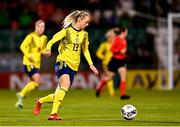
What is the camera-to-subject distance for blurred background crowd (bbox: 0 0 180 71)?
3017 centimetres

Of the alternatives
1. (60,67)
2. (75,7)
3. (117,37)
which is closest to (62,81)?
(60,67)

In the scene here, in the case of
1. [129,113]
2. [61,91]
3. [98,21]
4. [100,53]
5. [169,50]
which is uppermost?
[98,21]

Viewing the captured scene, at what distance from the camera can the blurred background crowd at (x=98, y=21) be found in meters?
30.2

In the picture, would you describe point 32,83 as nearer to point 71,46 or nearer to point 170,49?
point 71,46

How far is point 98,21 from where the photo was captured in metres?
31.7

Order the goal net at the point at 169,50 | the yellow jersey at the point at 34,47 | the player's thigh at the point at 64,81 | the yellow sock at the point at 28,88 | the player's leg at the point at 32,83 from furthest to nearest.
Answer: the goal net at the point at 169,50 < the yellow jersey at the point at 34,47 < the player's leg at the point at 32,83 < the yellow sock at the point at 28,88 < the player's thigh at the point at 64,81

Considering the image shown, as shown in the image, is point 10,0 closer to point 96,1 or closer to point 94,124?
point 96,1

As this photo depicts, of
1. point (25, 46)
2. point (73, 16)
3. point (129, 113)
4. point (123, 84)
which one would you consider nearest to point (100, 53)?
point (123, 84)

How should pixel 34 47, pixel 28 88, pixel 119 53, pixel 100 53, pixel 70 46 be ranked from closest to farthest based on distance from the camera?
1. pixel 70 46
2. pixel 28 88
3. pixel 34 47
4. pixel 119 53
5. pixel 100 53

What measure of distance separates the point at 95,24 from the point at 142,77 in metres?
3.15

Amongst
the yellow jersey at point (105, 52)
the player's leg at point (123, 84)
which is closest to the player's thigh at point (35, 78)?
the player's leg at point (123, 84)

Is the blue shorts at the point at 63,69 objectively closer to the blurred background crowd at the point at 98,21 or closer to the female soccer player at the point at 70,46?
the female soccer player at the point at 70,46

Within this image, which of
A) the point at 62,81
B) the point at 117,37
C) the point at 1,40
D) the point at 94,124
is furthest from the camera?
the point at 1,40

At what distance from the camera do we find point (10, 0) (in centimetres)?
3297
